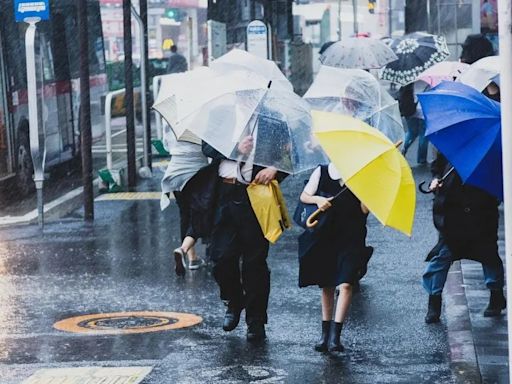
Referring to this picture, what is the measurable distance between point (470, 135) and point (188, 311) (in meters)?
2.91

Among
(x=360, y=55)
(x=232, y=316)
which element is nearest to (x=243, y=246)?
(x=232, y=316)

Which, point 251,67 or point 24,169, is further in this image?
point 24,169

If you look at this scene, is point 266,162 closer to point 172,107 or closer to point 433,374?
point 172,107

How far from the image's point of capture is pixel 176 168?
11570 millimetres

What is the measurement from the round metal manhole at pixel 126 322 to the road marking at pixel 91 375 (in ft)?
3.68

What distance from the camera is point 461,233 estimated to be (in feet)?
31.5

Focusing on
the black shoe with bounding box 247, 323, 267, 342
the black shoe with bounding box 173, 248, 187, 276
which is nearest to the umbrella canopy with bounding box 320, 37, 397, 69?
the black shoe with bounding box 173, 248, 187, 276

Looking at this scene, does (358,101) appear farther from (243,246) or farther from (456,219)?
(243,246)

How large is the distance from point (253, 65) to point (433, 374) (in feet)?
8.40

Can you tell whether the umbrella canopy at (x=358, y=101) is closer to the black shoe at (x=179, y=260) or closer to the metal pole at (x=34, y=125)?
the black shoe at (x=179, y=260)

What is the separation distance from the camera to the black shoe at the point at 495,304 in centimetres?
980

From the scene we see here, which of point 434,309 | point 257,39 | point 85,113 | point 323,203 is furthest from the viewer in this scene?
point 257,39

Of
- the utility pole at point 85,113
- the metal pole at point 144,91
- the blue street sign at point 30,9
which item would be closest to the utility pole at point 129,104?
the metal pole at point 144,91

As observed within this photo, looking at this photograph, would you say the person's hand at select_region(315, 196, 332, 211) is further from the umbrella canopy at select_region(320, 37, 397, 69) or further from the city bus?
the city bus
